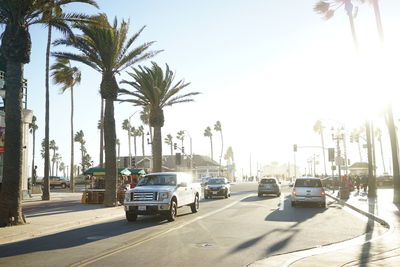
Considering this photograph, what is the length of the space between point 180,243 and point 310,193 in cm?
1332

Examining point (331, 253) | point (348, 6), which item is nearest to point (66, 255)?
point (331, 253)

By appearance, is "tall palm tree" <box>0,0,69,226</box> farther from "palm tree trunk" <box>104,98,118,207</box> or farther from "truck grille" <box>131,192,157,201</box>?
"palm tree trunk" <box>104,98,118,207</box>

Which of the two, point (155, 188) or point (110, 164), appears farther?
point (110, 164)

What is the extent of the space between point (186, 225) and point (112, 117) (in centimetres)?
1153

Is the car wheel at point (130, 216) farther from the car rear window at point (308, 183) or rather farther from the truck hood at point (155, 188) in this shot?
the car rear window at point (308, 183)

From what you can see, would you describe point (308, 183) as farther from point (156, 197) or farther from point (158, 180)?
point (156, 197)

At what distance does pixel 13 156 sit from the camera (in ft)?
45.9

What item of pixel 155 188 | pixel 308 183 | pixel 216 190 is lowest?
pixel 216 190

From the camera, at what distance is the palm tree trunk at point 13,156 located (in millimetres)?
13578

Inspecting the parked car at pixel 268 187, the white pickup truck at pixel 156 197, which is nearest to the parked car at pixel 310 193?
the white pickup truck at pixel 156 197

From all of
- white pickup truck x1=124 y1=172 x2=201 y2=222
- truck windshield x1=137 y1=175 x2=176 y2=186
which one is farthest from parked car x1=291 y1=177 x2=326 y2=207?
truck windshield x1=137 y1=175 x2=176 y2=186

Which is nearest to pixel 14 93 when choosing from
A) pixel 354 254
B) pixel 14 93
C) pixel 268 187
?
pixel 14 93

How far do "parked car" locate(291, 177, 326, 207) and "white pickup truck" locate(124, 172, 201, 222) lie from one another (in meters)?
7.89

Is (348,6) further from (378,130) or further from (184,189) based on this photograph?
(378,130)
